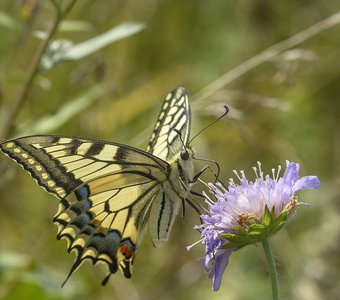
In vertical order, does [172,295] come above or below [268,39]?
below

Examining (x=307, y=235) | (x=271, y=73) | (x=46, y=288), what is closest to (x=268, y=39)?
(x=271, y=73)

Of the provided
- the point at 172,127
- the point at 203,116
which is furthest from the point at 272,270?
the point at 203,116

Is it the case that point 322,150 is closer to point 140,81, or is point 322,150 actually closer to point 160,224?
point 140,81

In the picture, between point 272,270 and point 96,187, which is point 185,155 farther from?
point 272,270

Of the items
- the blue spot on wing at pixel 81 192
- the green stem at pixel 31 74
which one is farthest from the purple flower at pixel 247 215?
the green stem at pixel 31 74

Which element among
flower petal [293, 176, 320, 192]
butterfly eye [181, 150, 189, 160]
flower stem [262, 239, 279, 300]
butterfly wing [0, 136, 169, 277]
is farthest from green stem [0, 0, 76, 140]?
flower stem [262, 239, 279, 300]

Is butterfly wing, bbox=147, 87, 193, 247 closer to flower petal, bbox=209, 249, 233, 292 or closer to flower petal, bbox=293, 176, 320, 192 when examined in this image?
flower petal, bbox=209, 249, 233, 292
